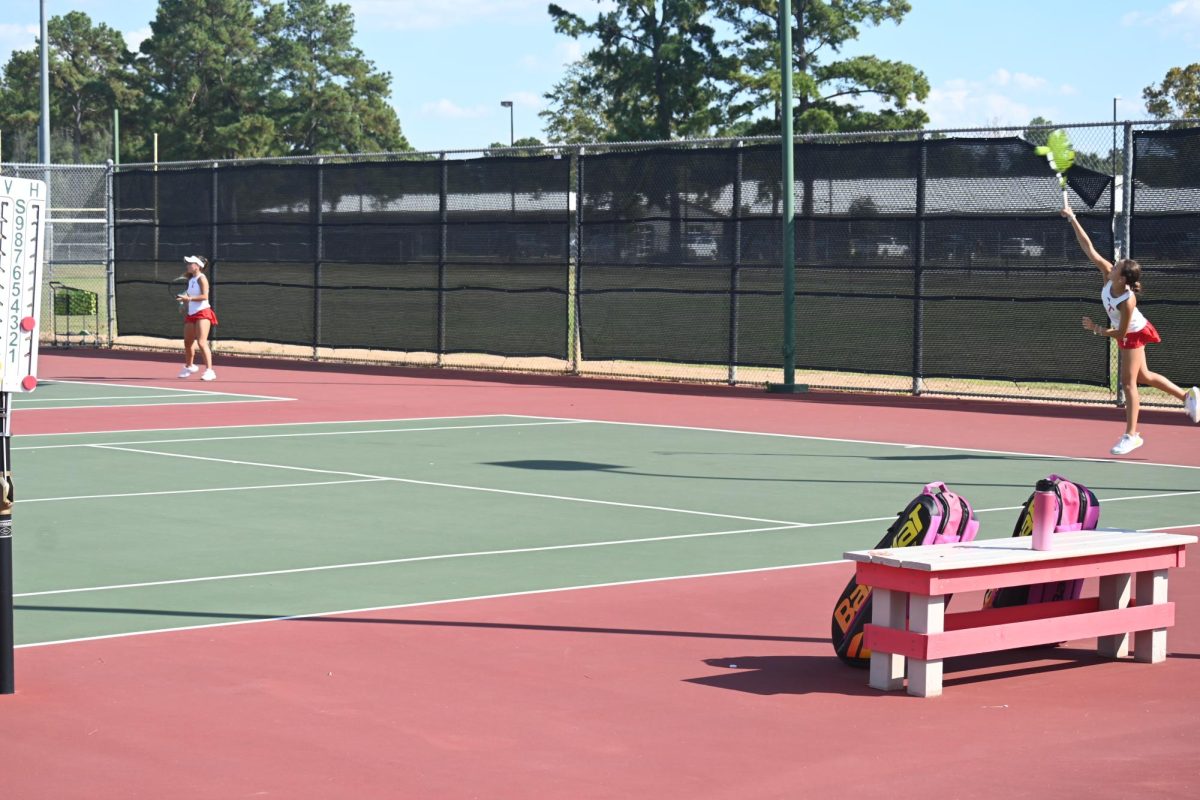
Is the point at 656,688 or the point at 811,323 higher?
the point at 811,323

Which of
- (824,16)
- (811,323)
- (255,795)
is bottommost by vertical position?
(255,795)

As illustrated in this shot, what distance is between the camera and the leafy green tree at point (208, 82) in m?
90.6

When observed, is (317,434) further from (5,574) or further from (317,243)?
(317,243)

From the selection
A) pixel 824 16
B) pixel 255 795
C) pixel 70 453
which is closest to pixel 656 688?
pixel 255 795

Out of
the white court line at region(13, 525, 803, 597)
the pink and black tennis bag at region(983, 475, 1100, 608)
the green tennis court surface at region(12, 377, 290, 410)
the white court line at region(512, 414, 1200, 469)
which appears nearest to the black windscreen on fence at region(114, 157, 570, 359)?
the green tennis court surface at region(12, 377, 290, 410)

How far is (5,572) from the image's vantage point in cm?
684

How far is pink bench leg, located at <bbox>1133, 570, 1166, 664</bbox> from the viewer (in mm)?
7770

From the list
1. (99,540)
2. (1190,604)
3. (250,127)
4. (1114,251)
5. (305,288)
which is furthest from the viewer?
(250,127)

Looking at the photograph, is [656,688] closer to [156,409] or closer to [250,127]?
[156,409]

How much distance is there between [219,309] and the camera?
3023 cm

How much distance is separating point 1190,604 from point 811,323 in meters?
14.1

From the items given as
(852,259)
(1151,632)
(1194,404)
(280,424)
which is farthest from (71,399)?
(1151,632)

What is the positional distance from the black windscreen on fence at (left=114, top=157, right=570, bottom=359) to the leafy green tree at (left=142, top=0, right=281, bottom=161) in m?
58.9

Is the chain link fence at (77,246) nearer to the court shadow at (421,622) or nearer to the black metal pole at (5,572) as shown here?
the court shadow at (421,622)
